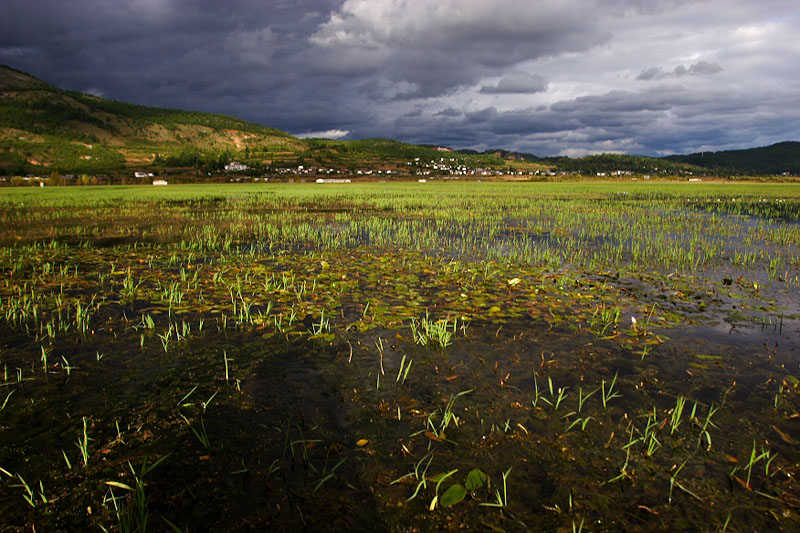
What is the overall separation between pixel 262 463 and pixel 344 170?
121317mm

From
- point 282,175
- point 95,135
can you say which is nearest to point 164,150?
point 95,135

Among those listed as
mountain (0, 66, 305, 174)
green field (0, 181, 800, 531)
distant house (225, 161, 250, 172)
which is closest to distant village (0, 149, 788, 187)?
distant house (225, 161, 250, 172)

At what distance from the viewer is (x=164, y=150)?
5640 inches

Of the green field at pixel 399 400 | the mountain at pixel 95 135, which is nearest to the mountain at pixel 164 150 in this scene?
the mountain at pixel 95 135

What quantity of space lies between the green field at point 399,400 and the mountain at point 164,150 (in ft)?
319

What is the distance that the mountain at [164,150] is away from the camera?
→ 112 metres

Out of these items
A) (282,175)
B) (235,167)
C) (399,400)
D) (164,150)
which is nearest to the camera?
(399,400)

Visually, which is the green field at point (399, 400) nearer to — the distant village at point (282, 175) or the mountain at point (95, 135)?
the distant village at point (282, 175)

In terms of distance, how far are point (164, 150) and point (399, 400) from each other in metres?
167

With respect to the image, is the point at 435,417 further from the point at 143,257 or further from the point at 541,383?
the point at 143,257

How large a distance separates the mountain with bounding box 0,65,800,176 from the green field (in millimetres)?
97081

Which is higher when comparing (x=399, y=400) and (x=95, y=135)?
(x=95, y=135)

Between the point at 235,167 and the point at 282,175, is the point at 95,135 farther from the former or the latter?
the point at 282,175

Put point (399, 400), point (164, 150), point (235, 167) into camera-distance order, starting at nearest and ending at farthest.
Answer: point (399, 400), point (235, 167), point (164, 150)
